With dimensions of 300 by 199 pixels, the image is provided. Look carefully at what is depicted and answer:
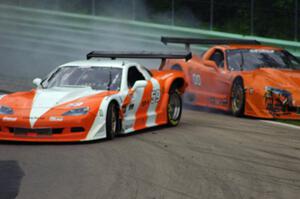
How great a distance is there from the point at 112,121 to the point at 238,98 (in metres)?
4.71

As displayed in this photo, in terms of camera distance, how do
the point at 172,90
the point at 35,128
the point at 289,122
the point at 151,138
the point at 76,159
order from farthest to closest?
the point at 289,122, the point at 172,90, the point at 151,138, the point at 35,128, the point at 76,159

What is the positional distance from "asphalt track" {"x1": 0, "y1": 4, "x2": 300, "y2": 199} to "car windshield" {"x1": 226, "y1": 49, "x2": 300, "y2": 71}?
1512 mm

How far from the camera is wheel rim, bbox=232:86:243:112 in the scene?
51.4 feet

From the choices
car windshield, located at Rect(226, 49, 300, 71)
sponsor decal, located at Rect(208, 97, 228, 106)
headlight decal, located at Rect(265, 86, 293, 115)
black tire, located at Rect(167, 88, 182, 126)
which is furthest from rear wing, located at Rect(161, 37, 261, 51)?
black tire, located at Rect(167, 88, 182, 126)

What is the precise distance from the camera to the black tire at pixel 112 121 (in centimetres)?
1142

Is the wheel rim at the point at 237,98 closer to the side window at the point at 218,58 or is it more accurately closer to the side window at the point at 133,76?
the side window at the point at 218,58

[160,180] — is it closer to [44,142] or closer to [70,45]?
[44,142]

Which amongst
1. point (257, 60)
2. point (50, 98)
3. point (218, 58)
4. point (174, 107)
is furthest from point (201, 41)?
point (50, 98)

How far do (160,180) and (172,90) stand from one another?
219 inches

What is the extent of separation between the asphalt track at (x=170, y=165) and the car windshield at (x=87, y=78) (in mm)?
844

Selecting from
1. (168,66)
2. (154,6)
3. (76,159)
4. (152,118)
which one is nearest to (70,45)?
(154,6)

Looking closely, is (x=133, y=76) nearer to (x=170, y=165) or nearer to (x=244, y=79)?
(x=244, y=79)

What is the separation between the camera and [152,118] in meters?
13.1

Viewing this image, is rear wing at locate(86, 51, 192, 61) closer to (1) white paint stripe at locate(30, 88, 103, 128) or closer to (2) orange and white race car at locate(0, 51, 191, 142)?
(2) orange and white race car at locate(0, 51, 191, 142)
